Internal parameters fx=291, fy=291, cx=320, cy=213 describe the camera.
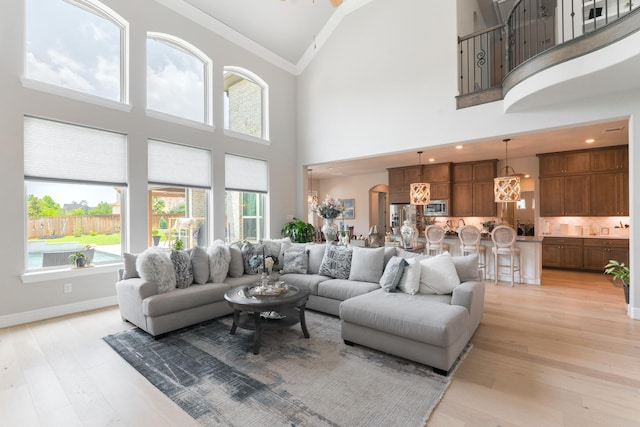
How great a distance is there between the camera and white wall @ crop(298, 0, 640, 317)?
169 inches

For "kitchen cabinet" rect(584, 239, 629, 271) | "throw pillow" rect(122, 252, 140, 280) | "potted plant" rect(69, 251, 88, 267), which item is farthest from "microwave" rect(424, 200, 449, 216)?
"potted plant" rect(69, 251, 88, 267)

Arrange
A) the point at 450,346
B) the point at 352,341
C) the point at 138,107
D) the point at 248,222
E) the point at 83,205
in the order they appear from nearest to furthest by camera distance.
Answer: the point at 450,346 → the point at 352,341 → the point at 83,205 → the point at 138,107 → the point at 248,222

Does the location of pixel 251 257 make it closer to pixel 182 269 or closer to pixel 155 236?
pixel 182 269

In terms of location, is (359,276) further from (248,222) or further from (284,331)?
(248,222)

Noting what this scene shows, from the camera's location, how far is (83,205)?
14.6ft

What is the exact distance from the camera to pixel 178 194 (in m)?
5.55

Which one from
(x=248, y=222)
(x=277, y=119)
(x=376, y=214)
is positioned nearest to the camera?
(x=248, y=222)

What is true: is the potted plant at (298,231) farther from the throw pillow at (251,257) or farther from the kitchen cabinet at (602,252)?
the kitchen cabinet at (602,252)

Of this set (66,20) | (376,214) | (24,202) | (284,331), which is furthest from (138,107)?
(376,214)

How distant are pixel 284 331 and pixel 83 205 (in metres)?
3.68

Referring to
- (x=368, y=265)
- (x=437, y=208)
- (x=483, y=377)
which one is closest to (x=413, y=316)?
(x=483, y=377)

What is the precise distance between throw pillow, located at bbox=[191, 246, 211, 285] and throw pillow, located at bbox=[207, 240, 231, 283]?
7cm

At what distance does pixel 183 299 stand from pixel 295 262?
1772mm

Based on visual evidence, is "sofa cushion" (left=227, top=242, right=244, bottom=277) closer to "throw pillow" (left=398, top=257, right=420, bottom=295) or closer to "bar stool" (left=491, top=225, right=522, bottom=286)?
"throw pillow" (left=398, top=257, right=420, bottom=295)
